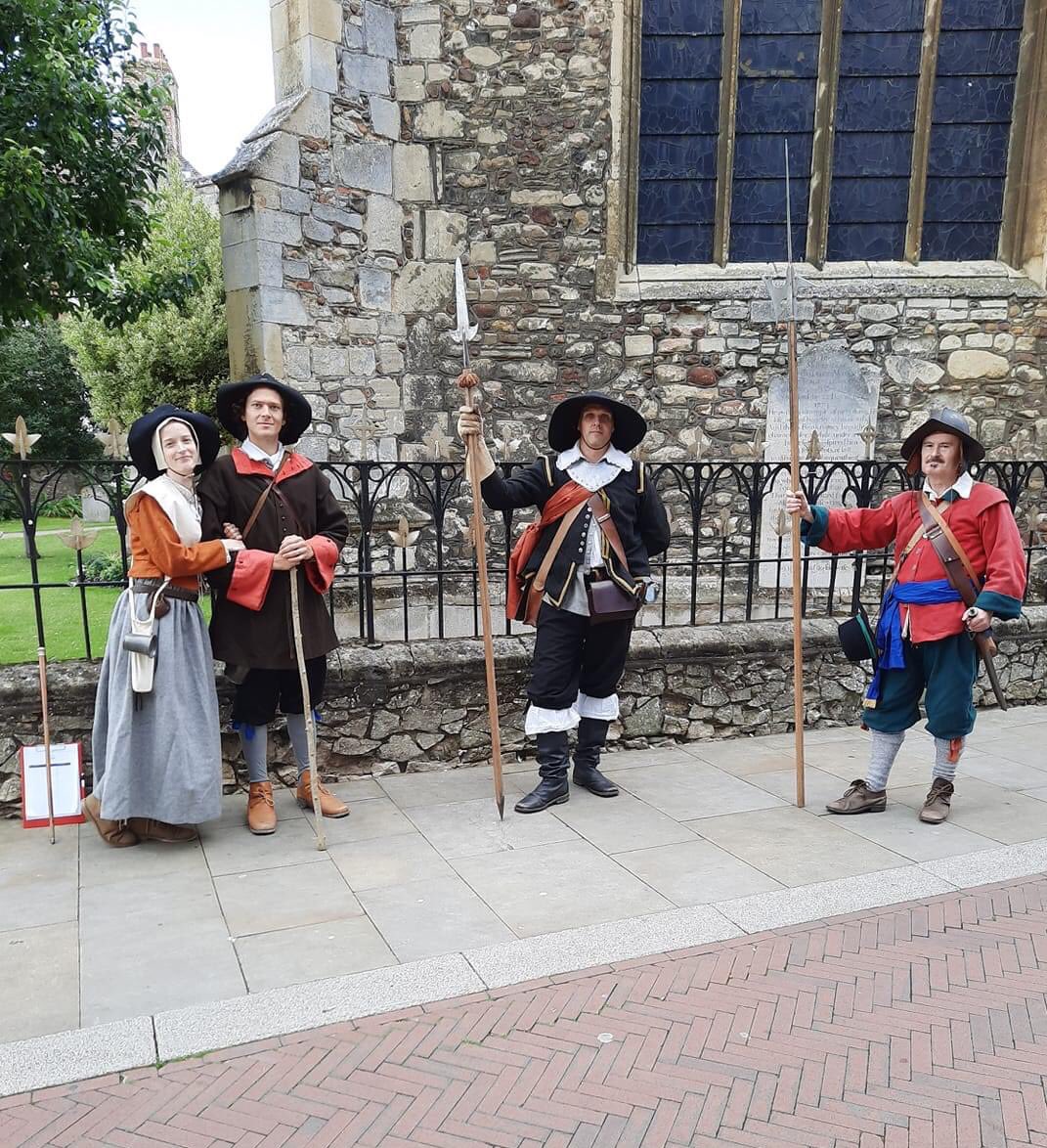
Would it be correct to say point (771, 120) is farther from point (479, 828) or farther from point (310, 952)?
point (310, 952)

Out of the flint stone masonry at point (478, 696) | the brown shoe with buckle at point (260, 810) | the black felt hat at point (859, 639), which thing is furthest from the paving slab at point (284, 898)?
the black felt hat at point (859, 639)

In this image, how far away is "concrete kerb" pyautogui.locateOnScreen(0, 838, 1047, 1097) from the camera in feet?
8.72

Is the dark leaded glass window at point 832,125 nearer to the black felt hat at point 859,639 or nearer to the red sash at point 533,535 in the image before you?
the red sash at point 533,535

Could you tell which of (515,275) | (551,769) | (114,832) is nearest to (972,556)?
(551,769)

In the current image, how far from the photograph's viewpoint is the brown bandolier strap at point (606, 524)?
4.56 meters

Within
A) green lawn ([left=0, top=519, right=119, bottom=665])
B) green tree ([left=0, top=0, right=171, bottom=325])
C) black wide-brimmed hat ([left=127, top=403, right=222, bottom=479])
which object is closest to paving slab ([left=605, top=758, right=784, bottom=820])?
black wide-brimmed hat ([left=127, top=403, right=222, bottom=479])

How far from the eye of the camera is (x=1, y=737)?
4363 mm

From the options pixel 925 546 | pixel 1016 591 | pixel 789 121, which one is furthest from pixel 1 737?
pixel 789 121

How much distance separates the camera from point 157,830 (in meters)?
4.09

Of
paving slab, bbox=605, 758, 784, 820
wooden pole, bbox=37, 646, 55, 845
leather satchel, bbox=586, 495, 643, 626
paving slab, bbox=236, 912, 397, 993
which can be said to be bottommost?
paving slab, bbox=605, 758, 784, 820

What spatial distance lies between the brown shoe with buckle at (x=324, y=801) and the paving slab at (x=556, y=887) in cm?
77

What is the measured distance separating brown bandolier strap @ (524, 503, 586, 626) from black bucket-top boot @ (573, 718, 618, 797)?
Result: 27.2 inches

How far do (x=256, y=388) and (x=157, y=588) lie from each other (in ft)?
3.18

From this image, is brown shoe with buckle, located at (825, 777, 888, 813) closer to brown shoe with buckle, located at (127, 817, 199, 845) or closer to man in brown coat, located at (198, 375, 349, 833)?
man in brown coat, located at (198, 375, 349, 833)
